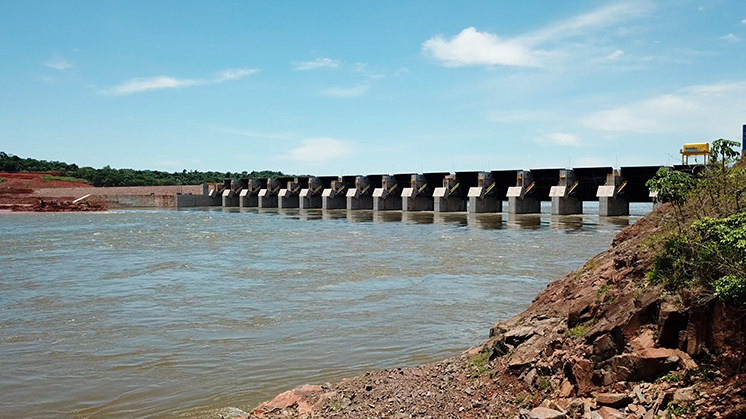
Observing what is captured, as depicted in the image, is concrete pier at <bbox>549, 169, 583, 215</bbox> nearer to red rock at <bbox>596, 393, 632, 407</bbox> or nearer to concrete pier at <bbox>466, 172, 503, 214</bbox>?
concrete pier at <bbox>466, 172, 503, 214</bbox>

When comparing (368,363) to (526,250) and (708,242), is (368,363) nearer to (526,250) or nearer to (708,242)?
(708,242)

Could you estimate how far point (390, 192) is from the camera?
54.4m

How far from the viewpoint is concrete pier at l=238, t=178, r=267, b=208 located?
68.0 meters

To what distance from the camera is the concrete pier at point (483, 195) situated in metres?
46.2

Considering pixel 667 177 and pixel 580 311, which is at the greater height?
pixel 667 177

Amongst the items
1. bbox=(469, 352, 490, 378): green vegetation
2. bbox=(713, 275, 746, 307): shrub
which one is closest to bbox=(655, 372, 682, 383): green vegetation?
bbox=(713, 275, 746, 307): shrub

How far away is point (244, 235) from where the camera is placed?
29.3 m

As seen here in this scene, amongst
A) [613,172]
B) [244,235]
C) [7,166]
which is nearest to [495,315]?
[244,235]

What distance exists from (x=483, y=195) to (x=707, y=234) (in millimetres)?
41880

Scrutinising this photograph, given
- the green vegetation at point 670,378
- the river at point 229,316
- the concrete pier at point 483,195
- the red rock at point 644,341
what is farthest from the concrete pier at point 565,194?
the green vegetation at point 670,378

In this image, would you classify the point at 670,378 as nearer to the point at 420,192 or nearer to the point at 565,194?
the point at 565,194

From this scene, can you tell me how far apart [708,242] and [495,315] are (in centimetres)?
535

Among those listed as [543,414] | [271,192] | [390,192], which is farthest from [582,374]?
[271,192]

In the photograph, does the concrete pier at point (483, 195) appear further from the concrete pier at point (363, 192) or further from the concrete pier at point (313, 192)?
the concrete pier at point (313, 192)
